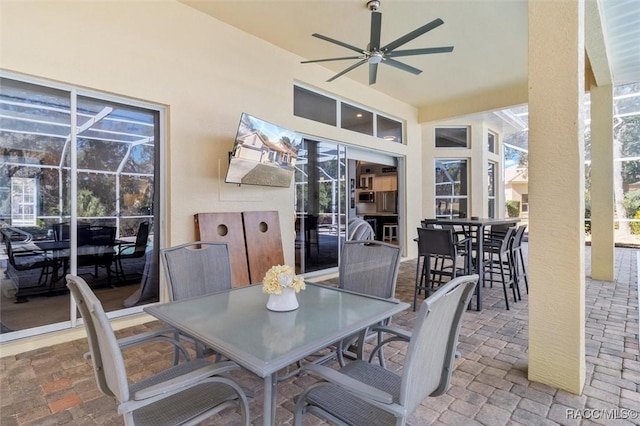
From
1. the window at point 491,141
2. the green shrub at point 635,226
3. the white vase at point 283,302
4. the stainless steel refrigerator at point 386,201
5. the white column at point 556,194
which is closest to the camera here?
the white vase at point 283,302

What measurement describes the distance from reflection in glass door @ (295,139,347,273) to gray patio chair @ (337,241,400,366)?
9.14 ft

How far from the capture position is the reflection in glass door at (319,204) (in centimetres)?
538

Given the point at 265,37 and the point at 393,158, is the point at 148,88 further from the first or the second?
the point at 393,158

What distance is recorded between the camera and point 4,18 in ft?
8.96

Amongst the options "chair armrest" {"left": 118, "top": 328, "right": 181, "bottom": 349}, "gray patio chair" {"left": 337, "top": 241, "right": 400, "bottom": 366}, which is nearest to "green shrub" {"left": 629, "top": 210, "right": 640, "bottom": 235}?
"gray patio chair" {"left": 337, "top": 241, "right": 400, "bottom": 366}

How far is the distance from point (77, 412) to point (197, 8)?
161 inches

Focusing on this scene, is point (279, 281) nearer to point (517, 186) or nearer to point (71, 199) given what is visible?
point (71, 199)

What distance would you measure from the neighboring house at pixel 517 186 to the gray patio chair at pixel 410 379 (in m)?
13.0

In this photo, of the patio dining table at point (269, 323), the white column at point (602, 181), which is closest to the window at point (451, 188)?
the white column at point (602, 181)

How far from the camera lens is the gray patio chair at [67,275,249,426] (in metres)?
1.14

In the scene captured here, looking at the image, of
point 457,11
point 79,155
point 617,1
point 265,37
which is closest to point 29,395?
→ point 79,155

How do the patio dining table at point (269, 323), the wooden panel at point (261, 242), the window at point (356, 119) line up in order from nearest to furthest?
the patio dining table at point (269, 323) → the wooden panel at point (261, 242) → the window at point (356, 119)

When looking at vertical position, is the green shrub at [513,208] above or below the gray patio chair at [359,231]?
above

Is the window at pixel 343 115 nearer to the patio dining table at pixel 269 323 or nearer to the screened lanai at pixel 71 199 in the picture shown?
the screened lanai at pixel 71 199
